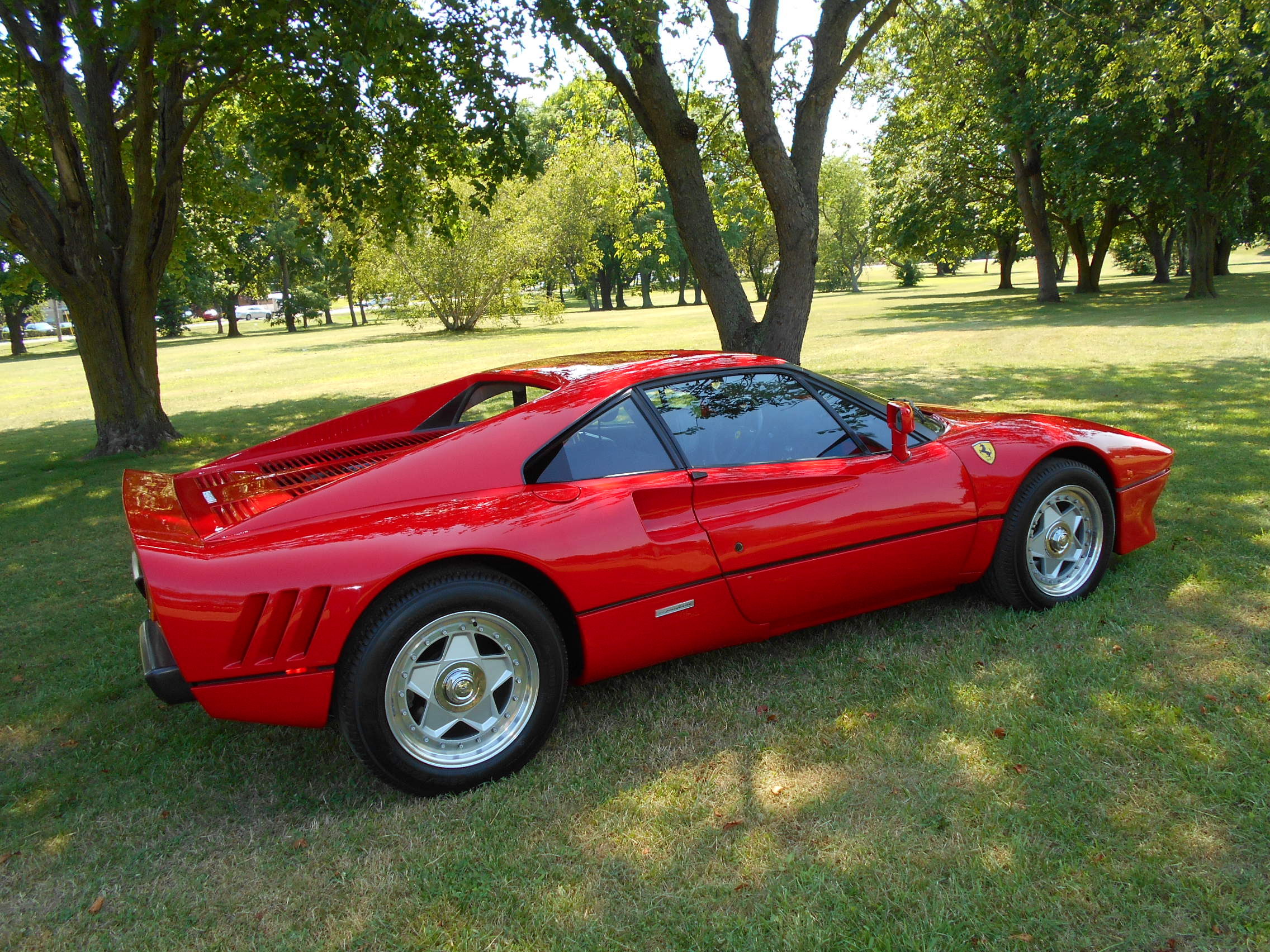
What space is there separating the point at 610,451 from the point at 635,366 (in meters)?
0.55

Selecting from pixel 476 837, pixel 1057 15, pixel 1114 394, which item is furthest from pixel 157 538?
pixel 1057 15

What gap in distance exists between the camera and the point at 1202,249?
2502 cm

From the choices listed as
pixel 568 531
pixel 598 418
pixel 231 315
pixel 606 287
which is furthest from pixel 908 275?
pixel 568 531

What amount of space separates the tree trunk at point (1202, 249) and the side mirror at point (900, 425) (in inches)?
955

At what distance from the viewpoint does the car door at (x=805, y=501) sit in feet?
10.9

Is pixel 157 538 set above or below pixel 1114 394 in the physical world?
above

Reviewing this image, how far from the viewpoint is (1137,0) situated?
10523 mm

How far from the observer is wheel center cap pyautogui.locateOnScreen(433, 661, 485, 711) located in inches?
113

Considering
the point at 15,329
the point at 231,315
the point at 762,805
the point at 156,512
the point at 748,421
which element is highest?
the point at 231,315

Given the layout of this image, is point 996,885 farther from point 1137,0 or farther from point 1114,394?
point 1137,0

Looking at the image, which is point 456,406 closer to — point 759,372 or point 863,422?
point 759,372

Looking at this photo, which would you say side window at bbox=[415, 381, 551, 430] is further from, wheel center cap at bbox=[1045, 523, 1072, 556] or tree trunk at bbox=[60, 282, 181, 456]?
tree trunk at bbox=[60, 282, 181, 456]

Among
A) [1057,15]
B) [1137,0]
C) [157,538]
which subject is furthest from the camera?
[1137,0]

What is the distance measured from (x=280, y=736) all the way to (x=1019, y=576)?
10.6 feet
